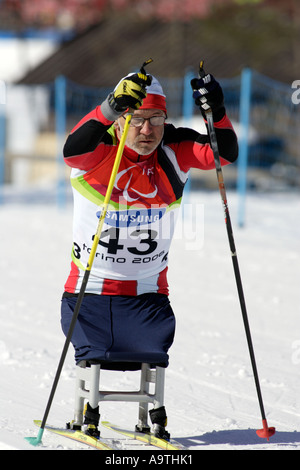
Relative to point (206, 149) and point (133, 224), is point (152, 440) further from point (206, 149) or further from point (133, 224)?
point (206, 149)

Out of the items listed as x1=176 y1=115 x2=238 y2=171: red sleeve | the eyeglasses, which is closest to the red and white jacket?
x1=176 y1=115 x2=238 y2=171: red sleeve

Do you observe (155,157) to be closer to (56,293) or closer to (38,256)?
(56,293)

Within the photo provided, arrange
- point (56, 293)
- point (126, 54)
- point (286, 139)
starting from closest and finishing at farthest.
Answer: point (56, 293), point (286, 139), point (126, 54)

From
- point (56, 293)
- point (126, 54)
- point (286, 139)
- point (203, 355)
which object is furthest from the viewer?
point (126, 54)

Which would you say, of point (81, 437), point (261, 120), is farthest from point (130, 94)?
point (261, 120)

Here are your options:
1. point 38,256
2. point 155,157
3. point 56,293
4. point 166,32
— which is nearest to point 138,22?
point 166,32

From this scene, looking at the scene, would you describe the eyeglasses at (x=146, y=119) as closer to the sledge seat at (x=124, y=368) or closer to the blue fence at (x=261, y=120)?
the sledge seat at (x=124, y=368)

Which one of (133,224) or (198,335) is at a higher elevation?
(133,224)

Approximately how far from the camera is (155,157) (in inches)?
160

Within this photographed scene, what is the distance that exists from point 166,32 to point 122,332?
19414 millimetres

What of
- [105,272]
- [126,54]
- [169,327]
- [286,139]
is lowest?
[169,327]

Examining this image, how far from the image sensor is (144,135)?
12.8 feet

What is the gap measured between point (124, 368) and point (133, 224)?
751 mm

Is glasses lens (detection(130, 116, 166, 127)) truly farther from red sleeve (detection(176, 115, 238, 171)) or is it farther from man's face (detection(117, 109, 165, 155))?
red sleeve (detection(176, 115, 238, 171))
